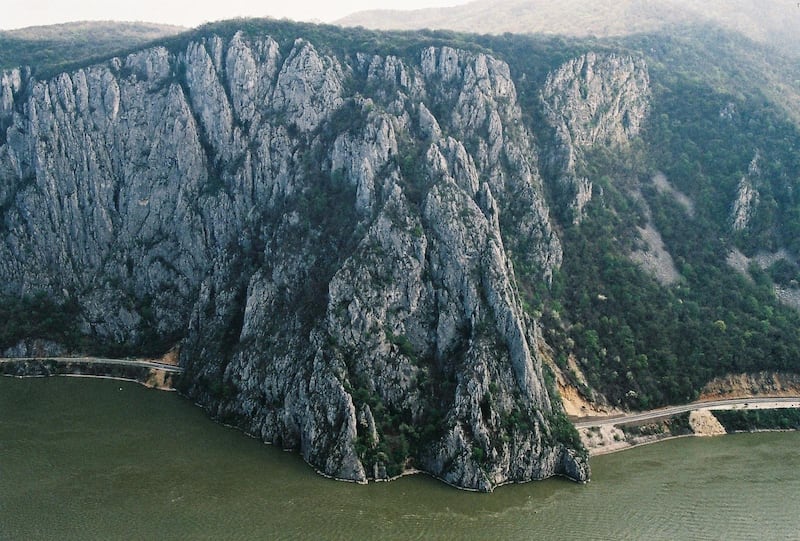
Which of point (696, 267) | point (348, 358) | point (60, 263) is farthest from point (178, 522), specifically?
point (696, 267)

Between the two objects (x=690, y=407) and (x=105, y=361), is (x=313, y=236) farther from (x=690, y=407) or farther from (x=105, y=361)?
(x=690, y=407)

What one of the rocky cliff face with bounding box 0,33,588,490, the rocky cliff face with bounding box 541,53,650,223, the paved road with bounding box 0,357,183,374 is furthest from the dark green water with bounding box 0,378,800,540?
the rocky cliff face with bounding box 541,53,650,223

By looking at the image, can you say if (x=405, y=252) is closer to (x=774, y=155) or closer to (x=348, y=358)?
(x=348, y=358)

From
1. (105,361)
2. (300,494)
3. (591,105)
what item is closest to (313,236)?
(105,361)

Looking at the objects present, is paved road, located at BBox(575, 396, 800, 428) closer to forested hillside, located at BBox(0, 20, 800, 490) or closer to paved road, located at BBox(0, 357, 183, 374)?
forested hillside, located at BBox(0, 20, 800, 490)

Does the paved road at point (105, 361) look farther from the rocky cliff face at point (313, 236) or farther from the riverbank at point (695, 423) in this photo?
the riverbank at point (695, 423)
